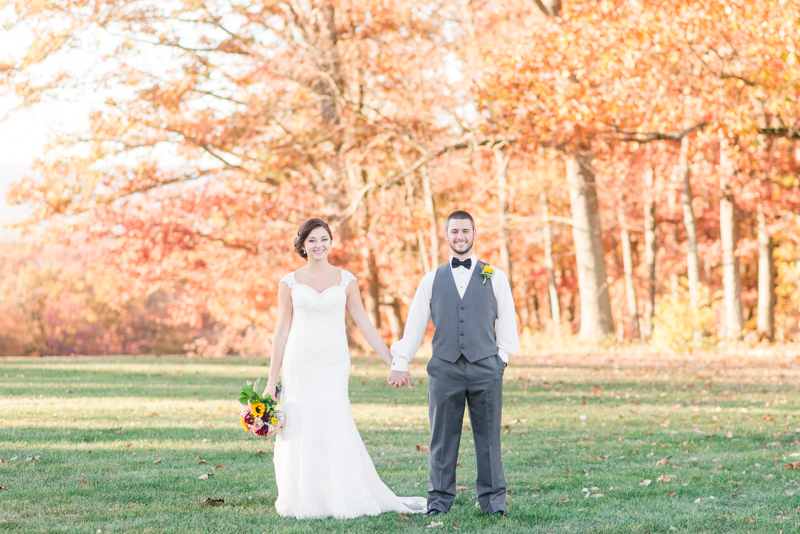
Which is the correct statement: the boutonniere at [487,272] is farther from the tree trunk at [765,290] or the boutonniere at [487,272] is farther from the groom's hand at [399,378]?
the tree trunk at [765,290]

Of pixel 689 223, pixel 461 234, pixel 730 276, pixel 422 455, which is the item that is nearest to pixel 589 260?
pixel 689 223

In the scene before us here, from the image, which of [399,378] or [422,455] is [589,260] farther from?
[399,378]

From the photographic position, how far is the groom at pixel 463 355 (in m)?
5.38

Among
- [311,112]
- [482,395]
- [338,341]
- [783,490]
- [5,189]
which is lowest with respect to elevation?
[783,490]

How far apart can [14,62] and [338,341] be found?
17892mm

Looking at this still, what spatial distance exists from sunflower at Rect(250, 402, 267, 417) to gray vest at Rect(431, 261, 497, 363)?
1264mm

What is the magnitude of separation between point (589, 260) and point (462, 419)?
1660 centimetres

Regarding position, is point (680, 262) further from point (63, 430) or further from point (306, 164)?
point (63, 430)

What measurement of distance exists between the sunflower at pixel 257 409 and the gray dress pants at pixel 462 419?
116cm

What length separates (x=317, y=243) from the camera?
19.3ft

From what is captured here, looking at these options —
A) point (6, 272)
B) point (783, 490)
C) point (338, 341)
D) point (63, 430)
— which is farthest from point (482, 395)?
point (6, 272)

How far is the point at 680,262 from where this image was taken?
3506cm

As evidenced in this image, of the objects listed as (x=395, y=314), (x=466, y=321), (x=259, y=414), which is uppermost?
(x=466, y=321)

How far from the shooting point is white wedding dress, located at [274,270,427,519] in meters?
5.57
